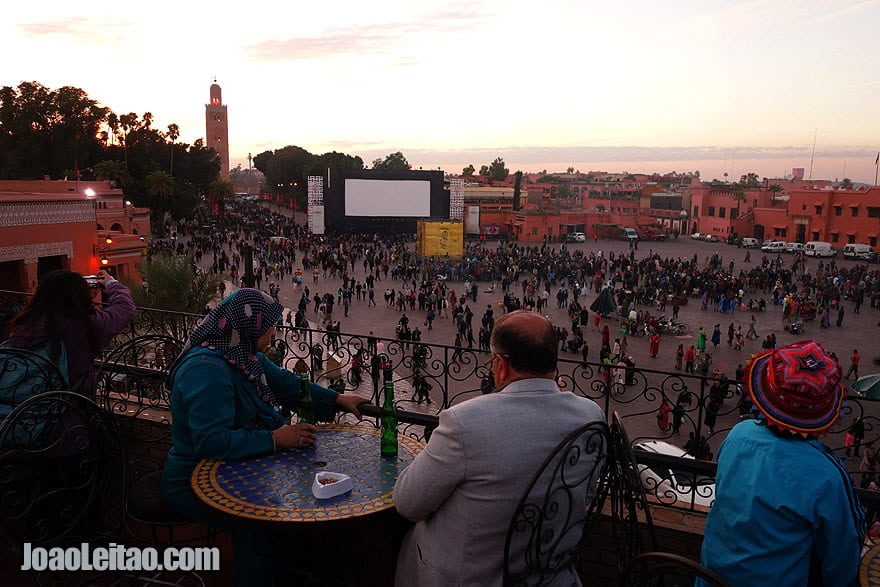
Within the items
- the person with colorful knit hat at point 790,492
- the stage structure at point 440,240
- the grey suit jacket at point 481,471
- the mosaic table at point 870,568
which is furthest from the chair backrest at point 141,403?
the stage structure at point 440,240

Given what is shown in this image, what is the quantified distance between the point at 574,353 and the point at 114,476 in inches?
574

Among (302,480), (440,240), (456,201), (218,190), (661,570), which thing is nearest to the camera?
(661,570)

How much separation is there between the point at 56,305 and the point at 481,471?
7.20 ft

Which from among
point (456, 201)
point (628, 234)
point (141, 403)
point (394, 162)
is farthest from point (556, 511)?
point (394, 162)

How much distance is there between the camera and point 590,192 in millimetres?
70125

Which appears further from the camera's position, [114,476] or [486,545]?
[114,476]

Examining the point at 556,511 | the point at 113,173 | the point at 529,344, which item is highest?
the point at 113,173

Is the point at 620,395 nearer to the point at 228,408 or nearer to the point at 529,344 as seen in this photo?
the point at 228,408

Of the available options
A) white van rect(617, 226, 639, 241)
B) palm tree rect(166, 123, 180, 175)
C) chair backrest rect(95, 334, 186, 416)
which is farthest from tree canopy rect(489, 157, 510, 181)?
chair backrest rect(95, 334, 186, 416)

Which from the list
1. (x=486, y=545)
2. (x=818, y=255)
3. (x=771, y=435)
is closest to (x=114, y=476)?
(x=486, y=545)

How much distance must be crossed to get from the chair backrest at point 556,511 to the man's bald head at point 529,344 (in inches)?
7.7

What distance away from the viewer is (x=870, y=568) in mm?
1802

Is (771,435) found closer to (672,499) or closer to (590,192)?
(672,499)

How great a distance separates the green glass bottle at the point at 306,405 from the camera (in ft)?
8.54
